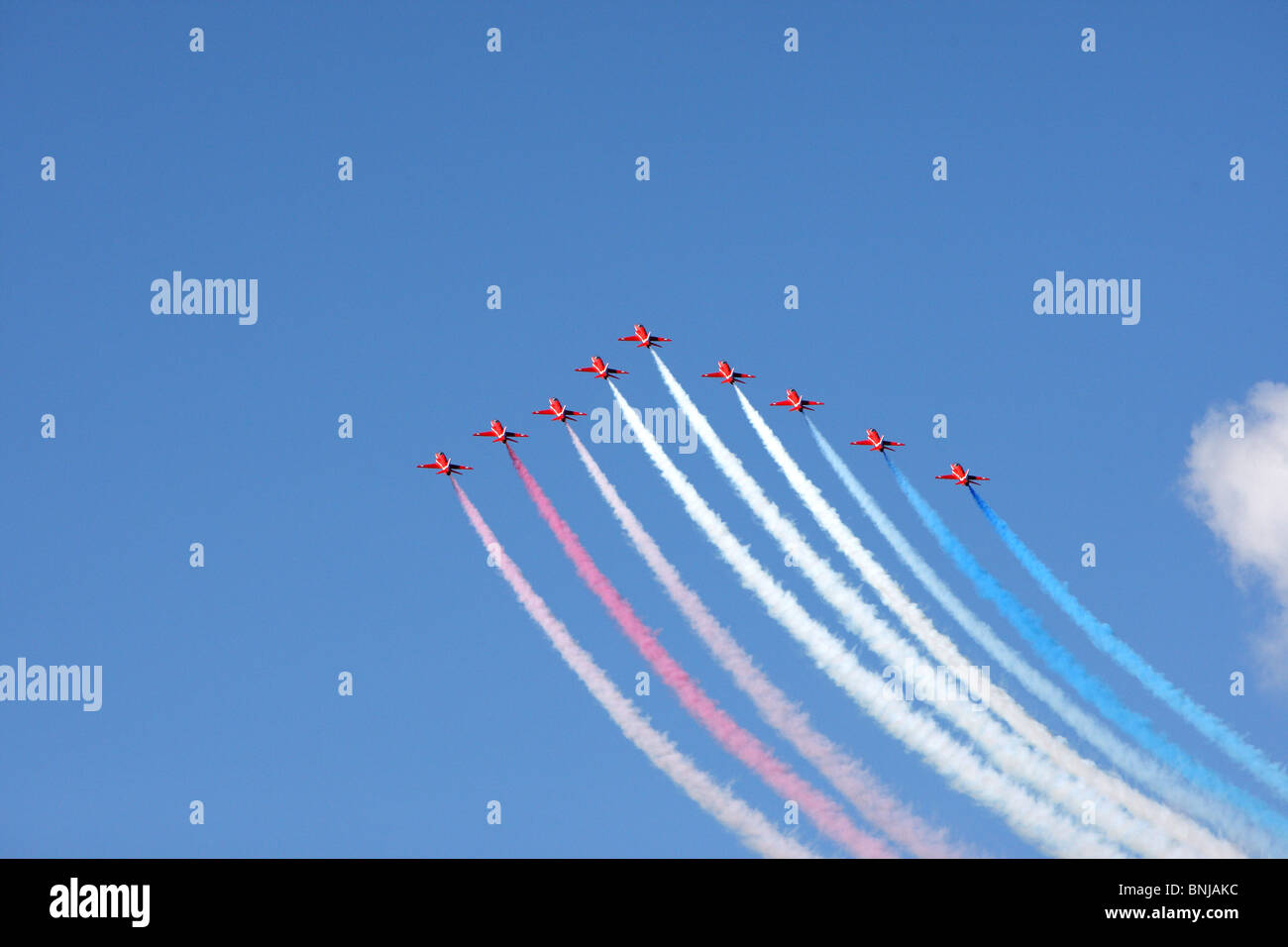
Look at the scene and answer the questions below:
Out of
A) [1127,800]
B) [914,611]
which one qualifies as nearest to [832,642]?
[914,611]

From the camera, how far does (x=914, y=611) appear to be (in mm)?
137375

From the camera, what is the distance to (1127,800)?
12988 cm
